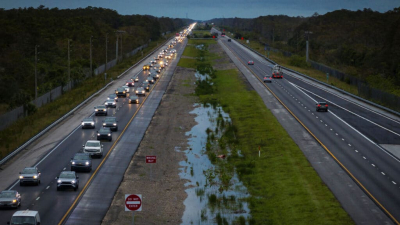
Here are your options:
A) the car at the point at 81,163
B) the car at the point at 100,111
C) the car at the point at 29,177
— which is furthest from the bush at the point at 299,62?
the car at the point at 29,177

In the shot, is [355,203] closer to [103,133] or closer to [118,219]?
[118,219]

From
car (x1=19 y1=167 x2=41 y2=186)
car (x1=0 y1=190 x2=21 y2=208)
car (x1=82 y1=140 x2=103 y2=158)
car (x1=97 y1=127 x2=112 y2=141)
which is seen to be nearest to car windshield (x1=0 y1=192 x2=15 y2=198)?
car (x1=0 y1=190 x2=21 y2=208)

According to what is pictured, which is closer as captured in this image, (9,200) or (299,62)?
(9,200)

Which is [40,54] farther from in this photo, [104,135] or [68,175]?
[68,175]

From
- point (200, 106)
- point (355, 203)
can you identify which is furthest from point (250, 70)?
point (355, 203)

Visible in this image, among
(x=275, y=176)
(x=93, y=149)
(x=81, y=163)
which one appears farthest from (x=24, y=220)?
(x=275, y=176)

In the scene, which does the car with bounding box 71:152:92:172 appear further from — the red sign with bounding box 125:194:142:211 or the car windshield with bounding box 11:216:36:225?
the red sign with bounding box 125:194:142:211
